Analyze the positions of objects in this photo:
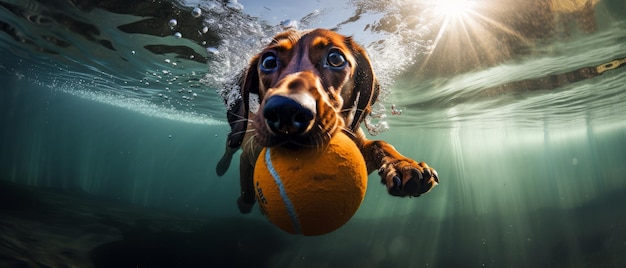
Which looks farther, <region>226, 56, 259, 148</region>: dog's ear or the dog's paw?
<region>226, 56, 259, 148</region>: dog's ear

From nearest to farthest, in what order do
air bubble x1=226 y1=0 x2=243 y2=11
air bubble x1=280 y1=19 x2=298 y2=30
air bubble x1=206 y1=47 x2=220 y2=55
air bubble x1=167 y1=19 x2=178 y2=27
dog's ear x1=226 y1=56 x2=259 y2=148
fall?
dog's ear x1=226 y1=56 x2=259 y2=148 → air bubble x1=226 y1=0 x2=243 y2=11 → air bubble x1=280 y1=19 x2=298 y2=30 → air bubble x1=167 y1=19 x2=178 y2=27 → air bubble x1=206 y1=47 x2=220 y2=55

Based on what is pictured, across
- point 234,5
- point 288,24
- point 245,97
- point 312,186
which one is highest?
point 234,5

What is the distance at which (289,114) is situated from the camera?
188cm

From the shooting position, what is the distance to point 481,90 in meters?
12.8

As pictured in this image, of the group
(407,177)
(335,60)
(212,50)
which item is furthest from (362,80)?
(212,50)

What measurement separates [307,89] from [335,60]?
902mm

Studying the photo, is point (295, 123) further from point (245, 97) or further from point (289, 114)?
point (245, 97)

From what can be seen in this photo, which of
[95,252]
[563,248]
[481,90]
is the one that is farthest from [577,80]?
[95,252]

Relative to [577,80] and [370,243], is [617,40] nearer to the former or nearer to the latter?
[577,80]

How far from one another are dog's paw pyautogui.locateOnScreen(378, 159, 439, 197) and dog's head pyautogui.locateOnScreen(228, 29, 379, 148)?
0.57m

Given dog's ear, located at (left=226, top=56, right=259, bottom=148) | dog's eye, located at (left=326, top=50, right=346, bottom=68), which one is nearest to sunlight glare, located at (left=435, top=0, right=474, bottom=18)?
dog's eye, located at (left=326, top=50, right=346, bottom=68)

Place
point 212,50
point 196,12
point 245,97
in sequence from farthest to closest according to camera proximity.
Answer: point 212,50 < point 196,12 < point 245,97

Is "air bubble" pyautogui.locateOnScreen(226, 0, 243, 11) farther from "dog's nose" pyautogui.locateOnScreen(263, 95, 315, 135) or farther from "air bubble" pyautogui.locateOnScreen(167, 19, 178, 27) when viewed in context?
"dog's nose" pyautogui.locateOnScreen(263, 95, 315, 135)

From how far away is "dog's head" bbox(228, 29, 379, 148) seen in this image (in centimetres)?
194
